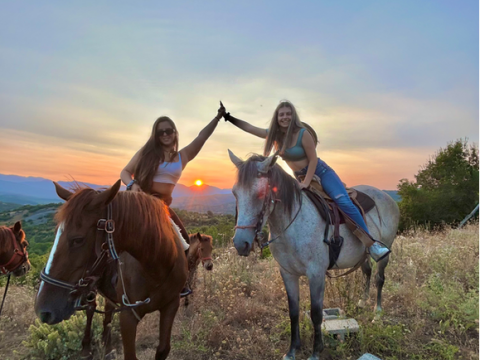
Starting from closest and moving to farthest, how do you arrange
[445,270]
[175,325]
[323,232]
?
[323,232]
[175,325]
[445,270]

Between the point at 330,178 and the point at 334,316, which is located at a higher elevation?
the point at 330,178

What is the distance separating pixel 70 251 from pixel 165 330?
4.38ft

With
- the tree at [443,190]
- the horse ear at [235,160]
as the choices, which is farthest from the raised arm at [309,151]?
the tree at [443,190]

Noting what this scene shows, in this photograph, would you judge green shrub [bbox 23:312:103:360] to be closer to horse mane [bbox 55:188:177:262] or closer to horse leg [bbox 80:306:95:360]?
horse leg [bbox 80:306:95:360]

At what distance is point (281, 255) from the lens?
328cm

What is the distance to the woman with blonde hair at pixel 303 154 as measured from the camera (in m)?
3.33

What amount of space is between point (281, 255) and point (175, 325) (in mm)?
2265

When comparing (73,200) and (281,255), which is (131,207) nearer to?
(73,200)

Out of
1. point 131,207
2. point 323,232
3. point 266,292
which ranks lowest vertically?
point 266,292

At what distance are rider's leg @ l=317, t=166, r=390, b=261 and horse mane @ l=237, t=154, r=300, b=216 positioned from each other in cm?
60

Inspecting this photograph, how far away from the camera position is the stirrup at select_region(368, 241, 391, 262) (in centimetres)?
337

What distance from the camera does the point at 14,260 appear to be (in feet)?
14.2

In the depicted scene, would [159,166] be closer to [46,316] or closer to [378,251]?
[46,316]

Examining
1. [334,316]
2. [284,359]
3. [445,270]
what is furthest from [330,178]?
[445,270]
